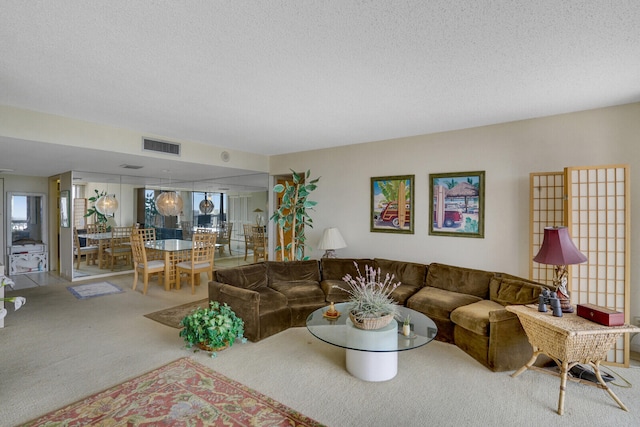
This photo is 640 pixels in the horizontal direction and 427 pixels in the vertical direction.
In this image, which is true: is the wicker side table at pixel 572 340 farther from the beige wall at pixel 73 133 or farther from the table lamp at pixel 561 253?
the beige wall at pixel 73 133

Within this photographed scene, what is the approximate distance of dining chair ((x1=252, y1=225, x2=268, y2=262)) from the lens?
21.5 feet

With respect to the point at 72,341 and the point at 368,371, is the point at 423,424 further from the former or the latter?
the point at 72,341

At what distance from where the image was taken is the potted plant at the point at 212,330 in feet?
10.2

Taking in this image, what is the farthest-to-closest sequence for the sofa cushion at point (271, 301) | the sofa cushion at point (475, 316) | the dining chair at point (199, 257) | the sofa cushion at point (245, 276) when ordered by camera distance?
the dining chair at point (199, 257), the sofa cushion at point (245, 276), the sofa cushion at point (271, 301), the sofa cushion at point (475, 316)

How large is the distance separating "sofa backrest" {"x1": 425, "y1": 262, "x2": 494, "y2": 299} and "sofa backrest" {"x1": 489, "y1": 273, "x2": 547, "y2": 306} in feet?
0.30

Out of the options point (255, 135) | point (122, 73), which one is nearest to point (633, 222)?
point (255, 135)

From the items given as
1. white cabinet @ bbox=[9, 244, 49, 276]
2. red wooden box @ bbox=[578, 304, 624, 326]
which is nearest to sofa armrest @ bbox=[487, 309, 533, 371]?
red wooden box @ bbox=[578, 304, 624, 326]

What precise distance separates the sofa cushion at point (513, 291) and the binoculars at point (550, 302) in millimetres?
311

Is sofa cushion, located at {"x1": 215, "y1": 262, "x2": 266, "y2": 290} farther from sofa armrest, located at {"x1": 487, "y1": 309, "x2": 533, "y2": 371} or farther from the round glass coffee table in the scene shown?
sofa armrest, located at {"x1": 487, "y1": 309, "x2": 533, "y2": 371}

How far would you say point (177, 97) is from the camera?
2994 mm

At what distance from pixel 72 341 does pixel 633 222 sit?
5888 millimetres

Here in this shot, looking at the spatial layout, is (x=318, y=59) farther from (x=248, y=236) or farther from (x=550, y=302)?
(x=248, y=236)

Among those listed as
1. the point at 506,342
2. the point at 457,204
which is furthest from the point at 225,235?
the point at 506,342

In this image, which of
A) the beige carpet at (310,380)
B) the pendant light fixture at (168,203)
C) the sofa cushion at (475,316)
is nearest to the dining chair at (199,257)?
the pendant light fixture at (168,203)
